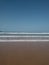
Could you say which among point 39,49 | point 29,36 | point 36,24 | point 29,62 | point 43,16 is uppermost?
point 43,16

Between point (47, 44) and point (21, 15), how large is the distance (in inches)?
32.9

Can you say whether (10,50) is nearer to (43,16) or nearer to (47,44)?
(47,44)

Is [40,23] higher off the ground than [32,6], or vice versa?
[32,6]

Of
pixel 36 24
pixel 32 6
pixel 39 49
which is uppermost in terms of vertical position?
pixel 32 6

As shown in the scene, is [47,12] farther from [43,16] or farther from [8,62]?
[8,62]

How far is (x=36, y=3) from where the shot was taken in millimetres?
1833

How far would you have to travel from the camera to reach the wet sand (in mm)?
1700

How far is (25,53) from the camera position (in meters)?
1.75

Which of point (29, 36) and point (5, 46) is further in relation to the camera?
point (29, 36)

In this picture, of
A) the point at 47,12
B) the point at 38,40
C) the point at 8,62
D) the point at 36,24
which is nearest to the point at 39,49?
the point at 38,40

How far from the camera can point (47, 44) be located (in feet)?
5.82

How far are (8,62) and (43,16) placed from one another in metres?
1.21

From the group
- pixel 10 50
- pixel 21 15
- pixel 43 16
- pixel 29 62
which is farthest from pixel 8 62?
pixel 43 16

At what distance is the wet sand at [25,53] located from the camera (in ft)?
5.58
